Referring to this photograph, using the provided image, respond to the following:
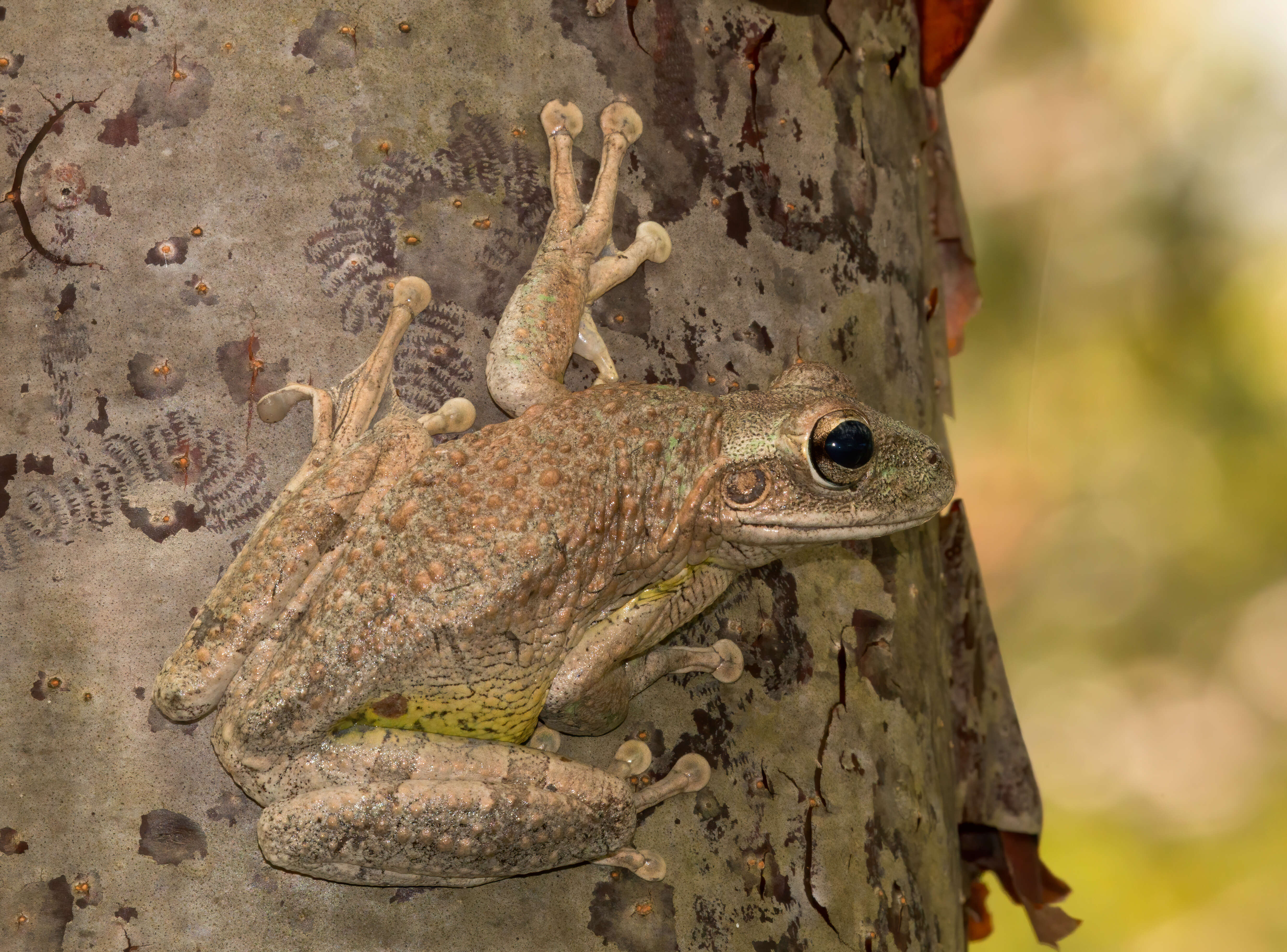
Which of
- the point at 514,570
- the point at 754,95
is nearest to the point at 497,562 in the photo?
the point at 514,570

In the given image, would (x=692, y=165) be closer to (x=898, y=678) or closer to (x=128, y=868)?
(x=898, y=678)

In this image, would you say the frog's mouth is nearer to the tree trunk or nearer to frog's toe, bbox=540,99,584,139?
the tree trunk

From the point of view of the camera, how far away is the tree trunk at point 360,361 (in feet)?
5.29

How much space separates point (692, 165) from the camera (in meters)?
1.96

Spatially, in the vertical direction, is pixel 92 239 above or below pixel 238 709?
above

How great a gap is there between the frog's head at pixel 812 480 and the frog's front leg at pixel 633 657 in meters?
0.12

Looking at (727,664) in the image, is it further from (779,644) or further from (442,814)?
(442,814)

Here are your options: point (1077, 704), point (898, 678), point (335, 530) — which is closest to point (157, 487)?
point (335, 530)

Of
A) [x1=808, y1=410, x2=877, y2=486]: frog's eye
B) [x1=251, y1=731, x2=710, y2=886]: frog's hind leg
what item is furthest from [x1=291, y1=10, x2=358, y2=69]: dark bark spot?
[x1=251, y1=731, x2=710, y2=886]: frog's hind leg

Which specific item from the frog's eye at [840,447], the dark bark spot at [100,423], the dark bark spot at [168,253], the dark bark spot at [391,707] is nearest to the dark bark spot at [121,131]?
the dark bark spot at [168,253]

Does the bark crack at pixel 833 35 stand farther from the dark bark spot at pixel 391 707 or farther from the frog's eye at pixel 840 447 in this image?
the dark bark spot at pixel 391 707

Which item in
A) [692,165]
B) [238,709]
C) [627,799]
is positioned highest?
[692,165]

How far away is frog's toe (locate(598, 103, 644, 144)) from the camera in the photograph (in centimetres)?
190

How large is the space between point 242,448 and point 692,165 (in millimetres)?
908
